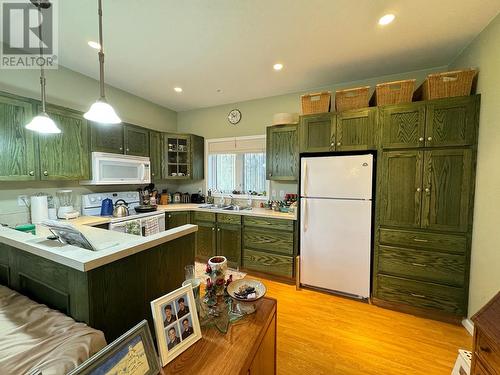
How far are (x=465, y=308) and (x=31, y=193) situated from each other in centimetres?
472

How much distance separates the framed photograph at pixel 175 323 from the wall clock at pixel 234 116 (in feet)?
10.6

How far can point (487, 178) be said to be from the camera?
179cm

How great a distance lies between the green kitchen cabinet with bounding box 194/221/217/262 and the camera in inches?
131

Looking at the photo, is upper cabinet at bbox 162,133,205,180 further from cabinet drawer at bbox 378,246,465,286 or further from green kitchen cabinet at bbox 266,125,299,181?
cabinet drawer at bbox 378,246,465,286

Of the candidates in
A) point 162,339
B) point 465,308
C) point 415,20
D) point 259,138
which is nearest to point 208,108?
point 259,138

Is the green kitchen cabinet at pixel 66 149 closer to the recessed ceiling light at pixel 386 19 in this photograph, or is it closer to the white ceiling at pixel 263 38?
the white ceiling at pixel 263 38

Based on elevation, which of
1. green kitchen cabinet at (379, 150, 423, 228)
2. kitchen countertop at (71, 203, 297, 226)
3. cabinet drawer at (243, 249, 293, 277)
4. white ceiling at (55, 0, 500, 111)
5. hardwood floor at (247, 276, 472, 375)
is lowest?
hardwood floor at (247, 276, 472, 375)

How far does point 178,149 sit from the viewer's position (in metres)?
3.81

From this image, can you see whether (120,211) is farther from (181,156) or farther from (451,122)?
(451,122)

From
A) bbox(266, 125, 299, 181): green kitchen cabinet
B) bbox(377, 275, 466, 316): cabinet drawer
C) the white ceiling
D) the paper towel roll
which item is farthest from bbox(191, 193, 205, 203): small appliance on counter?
bbox(377, 275, 466, 316): cabinet drawer

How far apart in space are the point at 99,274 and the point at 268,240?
2228 mm

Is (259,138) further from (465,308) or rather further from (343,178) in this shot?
(465,308)

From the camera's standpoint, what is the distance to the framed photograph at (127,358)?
2.06ft

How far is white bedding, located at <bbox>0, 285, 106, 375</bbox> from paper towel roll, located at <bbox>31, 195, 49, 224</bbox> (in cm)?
167
